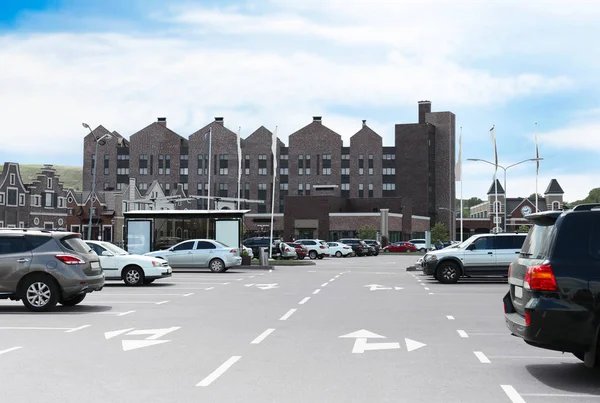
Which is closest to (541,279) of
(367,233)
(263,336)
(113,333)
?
(263,336)

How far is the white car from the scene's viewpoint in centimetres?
2419

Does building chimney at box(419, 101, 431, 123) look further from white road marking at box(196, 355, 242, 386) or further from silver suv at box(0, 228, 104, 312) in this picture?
white road marking at box(196, 355, 242, 386)

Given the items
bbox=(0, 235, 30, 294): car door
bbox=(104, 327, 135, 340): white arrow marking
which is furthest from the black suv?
bbox=(0, 235, 30, 294): car door

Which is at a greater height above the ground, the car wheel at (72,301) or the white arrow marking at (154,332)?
the car wheel at (72,301)

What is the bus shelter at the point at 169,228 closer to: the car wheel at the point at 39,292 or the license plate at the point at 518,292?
the car wheel at the point at 39,292

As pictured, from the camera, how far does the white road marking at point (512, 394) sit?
690 centimetres

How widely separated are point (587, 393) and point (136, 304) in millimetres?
12580

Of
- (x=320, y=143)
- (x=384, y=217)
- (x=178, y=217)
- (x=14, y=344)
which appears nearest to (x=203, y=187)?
(x=320, y=143)

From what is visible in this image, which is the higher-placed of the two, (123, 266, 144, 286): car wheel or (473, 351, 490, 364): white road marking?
(123, 266, 144, 286): car wheel

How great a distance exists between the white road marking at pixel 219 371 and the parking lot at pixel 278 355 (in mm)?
22

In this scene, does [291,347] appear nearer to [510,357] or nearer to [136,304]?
[510,357]

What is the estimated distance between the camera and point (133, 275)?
2430 cm

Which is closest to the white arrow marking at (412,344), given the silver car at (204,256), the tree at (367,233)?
the silver car at (204,256)

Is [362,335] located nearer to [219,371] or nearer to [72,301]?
[219,371]
